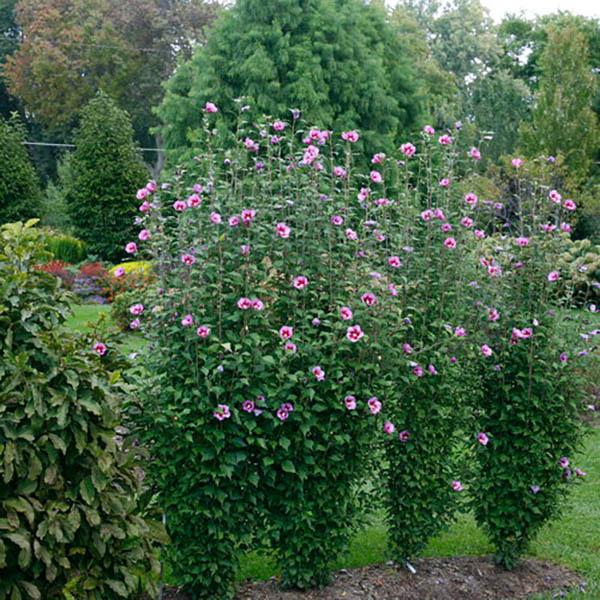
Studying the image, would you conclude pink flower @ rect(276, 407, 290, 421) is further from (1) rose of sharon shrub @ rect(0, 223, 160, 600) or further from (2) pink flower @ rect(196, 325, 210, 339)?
(1) rose of sharon shrub @ rect(0, 223, 160, 600)

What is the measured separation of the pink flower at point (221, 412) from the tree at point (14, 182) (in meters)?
16.0

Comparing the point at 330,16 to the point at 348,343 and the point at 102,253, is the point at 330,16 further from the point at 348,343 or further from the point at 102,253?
the point at 348,343

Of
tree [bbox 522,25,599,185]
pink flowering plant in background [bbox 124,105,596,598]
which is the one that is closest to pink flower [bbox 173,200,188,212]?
pink flowering plant in background [bbox 124,105,596,598]

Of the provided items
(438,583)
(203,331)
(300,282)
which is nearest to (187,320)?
(203,331)

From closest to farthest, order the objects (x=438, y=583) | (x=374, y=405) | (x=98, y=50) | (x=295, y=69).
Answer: (x=374, y=405)
(x=438, y=583)
(x=295, y=69)
(x=98, y=50)

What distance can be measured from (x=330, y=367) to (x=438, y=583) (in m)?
1.34

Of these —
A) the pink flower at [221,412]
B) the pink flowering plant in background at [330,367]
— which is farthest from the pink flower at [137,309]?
the pink flower at [221,412]

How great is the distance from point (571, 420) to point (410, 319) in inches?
39.7

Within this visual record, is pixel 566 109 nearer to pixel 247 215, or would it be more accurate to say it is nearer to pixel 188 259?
pixel 247 215

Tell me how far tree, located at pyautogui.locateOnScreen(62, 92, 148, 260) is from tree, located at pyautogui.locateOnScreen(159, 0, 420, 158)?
4613 mm

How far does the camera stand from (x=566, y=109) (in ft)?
58.4

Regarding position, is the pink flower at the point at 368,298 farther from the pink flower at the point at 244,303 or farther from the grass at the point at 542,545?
the grass at the point at 542,545

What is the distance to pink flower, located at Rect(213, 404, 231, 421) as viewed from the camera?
126 inches

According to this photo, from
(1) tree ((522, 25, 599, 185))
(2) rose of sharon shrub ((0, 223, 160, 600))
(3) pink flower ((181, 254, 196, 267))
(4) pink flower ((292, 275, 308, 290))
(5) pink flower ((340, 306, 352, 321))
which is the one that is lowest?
(2) rose of sharon shrub ((0, 223, 160, 600))
